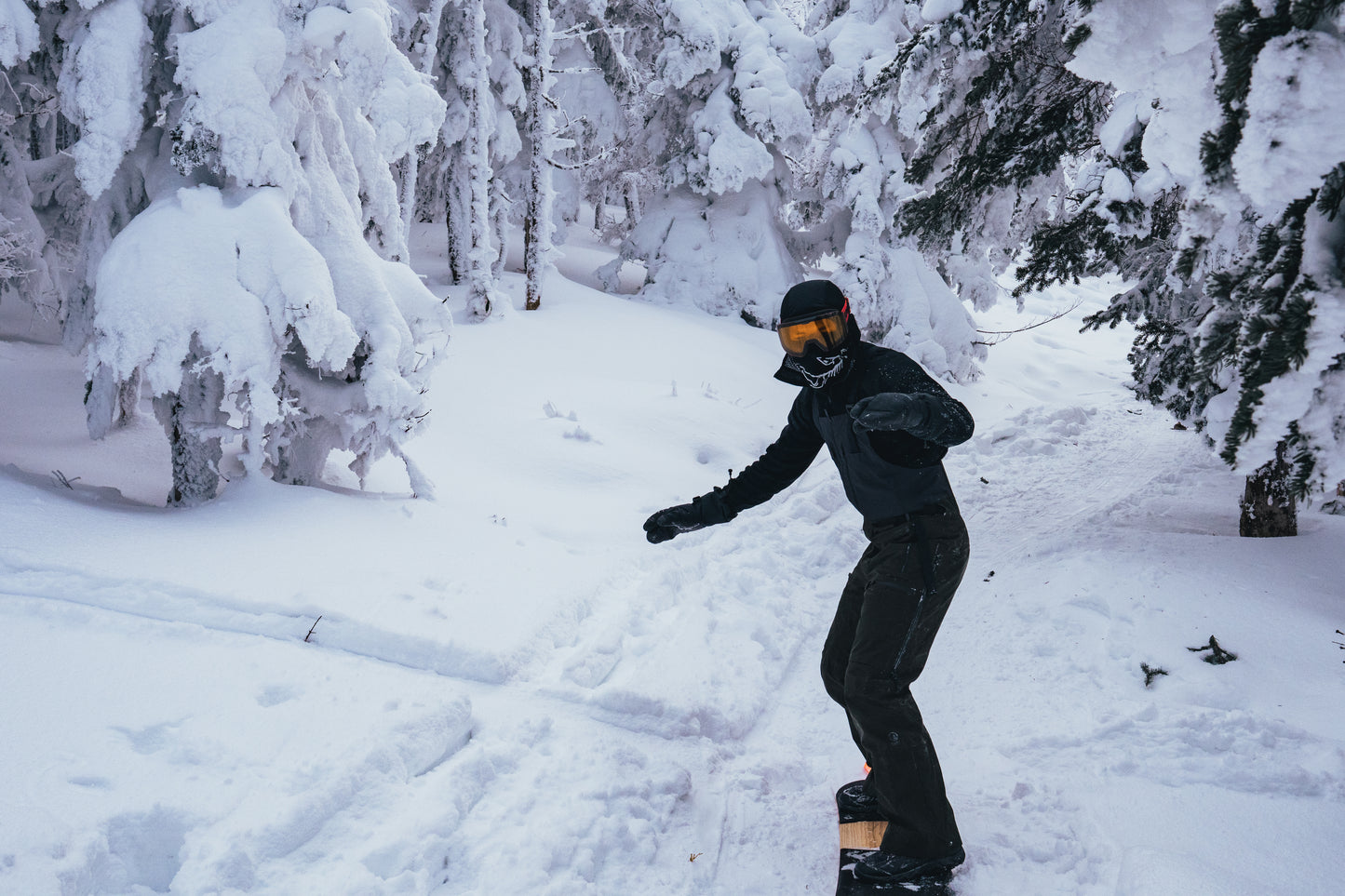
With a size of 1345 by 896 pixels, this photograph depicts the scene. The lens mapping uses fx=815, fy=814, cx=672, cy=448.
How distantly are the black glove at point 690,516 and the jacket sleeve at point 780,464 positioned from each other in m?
0.04

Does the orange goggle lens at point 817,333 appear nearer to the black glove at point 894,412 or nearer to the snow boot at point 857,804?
the black glove at point 894,412

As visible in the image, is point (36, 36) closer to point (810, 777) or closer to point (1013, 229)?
point (810, 777)

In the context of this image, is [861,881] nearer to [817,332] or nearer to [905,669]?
[905,669]

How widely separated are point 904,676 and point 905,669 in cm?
3

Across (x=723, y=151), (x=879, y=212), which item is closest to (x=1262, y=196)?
(x=879, y=212)

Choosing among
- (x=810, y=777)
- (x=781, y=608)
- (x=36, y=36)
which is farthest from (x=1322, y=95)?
(x=36, y=36)

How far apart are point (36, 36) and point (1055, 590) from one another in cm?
747

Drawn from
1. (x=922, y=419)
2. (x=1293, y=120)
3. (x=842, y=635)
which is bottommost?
(x=842, y=635)

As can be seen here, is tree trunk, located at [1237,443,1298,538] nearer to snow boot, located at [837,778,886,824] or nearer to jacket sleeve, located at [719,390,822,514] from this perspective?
jacket sleeve, located at [719,390,822,514]

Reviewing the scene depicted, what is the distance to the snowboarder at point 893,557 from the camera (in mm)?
3049

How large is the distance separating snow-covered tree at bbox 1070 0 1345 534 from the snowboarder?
2.89 ft

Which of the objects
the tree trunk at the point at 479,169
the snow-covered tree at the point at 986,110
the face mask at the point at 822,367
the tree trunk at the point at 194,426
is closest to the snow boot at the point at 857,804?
the face mask at the point at 822,367

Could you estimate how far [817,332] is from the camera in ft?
10.4

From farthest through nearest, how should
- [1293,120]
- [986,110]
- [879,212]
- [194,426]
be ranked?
[879,212] → [986,110] → [194,426] → [1293,120]
